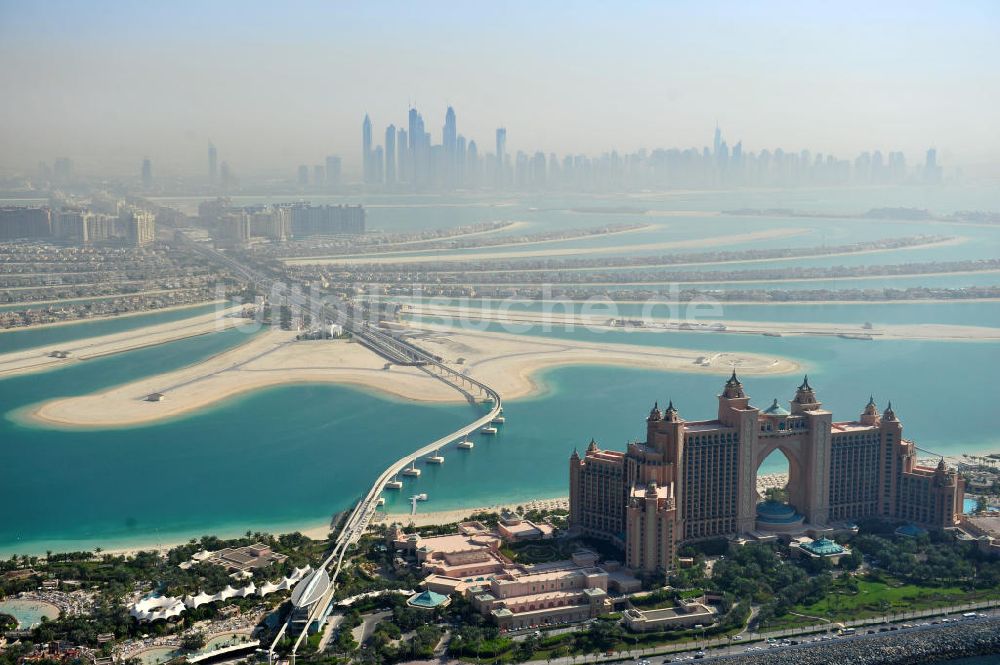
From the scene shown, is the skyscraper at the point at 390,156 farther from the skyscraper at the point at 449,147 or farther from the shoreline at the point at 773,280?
the shoreline at the point at 773,280

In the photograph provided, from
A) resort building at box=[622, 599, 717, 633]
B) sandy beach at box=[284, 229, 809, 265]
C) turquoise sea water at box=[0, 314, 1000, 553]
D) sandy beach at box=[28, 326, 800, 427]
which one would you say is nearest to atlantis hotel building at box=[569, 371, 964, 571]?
resort building at box=[622, 599, 717, 633]

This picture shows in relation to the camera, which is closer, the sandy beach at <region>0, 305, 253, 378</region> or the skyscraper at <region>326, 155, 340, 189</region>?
the sandy beach at <region>0, 305, 253, 378</region>

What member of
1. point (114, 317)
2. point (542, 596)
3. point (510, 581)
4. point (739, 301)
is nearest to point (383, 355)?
point (114, 317)

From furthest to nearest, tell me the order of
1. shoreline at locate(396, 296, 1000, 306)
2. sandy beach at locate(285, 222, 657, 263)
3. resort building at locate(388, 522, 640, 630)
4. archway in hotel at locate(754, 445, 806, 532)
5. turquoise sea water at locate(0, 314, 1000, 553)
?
sandy beach at locate(285, 222, 657, 263) → shoreline at locate(396, 296, 1000, 306) → turquoise sea water at locate(0, 314, 1000, 553) → archway in hotel at locate(754, 445, 806, 532) → resort building at locate(388, 522, 640, 630)

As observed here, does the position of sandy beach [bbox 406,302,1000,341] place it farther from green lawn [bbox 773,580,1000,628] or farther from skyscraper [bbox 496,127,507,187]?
skyscraper [bbox 496,127,507,187]

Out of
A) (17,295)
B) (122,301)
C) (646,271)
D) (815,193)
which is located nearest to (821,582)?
(122,301)

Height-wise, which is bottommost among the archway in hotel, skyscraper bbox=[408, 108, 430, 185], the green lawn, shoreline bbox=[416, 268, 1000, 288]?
the green lawn

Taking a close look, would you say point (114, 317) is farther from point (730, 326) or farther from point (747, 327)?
point (747, 327)

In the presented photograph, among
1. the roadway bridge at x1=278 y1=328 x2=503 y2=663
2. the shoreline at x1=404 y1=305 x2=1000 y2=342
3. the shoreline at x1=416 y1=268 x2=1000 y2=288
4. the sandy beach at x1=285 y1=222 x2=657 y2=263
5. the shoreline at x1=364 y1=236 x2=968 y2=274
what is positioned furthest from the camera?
the sandy beach at x1=285 y1=222 x2=657 y2=263
